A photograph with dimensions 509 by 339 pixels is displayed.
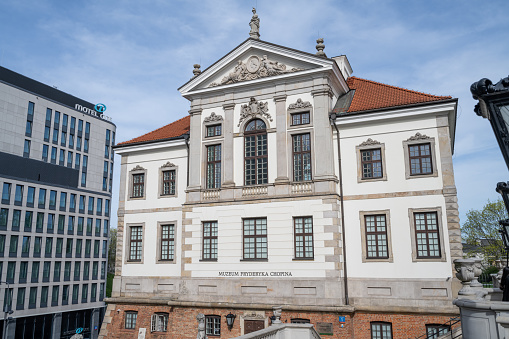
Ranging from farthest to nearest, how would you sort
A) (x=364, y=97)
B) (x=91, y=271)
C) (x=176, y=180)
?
1. (x=91, y=271)
2. (x=176, y=180)
3. (x=364, y=97)

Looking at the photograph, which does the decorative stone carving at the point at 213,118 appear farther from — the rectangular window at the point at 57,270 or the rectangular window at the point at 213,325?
the rectangular window at the point at 57,270

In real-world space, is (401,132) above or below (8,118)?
below

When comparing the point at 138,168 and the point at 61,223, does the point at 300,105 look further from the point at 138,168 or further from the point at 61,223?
the point at 61,223

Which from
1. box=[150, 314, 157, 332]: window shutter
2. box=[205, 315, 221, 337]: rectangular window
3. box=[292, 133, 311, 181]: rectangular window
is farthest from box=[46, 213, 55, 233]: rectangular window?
box=[292, 133, 311, 181]: rectangular window

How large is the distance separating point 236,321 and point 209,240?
4.62 metres

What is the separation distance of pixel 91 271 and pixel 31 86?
2878cm

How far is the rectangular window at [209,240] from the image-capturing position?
24.6m

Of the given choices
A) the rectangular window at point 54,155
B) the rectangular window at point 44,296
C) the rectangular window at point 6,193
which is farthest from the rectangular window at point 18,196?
the rectangular window at point 44,296

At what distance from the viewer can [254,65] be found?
25.6m

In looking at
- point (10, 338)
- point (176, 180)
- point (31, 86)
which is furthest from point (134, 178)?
point (31, 86)

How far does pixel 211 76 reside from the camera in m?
26.5

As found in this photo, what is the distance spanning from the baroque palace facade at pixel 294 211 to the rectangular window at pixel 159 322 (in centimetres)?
6

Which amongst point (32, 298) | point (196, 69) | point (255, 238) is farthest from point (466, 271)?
point (32, 298)

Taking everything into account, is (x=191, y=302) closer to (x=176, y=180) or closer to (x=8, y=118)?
(x=176, y=180)
